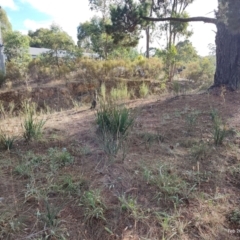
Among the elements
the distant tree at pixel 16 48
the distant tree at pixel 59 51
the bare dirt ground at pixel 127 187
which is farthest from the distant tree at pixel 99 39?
the bare dirt ground at pixel 127 187

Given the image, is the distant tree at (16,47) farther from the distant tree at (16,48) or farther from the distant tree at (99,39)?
the distant tree at (99,39)

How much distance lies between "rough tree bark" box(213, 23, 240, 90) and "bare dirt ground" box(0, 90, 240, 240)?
1.96m

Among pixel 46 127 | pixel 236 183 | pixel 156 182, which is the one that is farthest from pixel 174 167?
pixel 46 127

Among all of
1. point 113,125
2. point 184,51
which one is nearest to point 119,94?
point 113,125

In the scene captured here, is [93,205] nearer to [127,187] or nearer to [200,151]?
[127,187]

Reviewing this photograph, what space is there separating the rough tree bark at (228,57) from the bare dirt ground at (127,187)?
6.41 feet

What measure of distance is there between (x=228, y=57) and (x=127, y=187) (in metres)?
3.51

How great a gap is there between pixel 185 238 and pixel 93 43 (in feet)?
38.1

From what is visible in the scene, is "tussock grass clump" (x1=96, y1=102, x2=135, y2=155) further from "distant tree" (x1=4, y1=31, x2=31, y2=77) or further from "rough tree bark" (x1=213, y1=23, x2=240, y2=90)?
"distant tree" (x1=4, y1=31, x2=31, y2=77)

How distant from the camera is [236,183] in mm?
1640

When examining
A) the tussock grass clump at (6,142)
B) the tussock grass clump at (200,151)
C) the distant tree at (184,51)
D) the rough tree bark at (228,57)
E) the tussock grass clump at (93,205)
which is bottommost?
the tussock grass clump at (93,205)

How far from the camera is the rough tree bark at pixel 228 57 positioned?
159 inches

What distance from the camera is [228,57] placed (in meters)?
4.11

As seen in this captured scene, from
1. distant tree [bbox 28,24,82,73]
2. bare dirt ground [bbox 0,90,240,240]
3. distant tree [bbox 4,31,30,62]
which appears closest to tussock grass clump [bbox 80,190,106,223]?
bare dirt ground [bbox 0,90,240,240]
